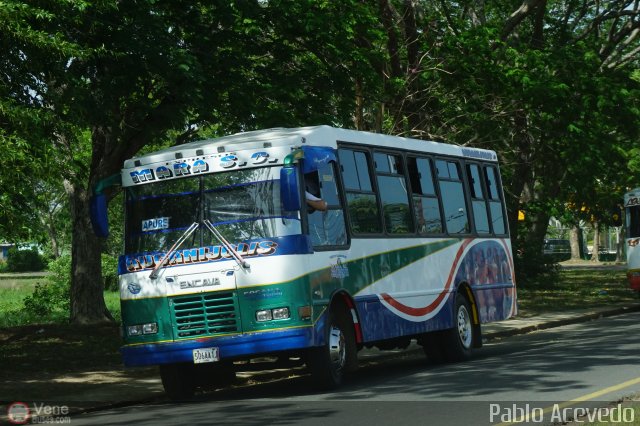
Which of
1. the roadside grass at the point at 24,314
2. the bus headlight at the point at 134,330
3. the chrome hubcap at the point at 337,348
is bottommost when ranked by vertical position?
the chrome hubcap at the point at 337,348

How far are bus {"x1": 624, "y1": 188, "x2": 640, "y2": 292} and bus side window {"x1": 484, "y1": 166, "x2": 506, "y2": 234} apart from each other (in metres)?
12.3

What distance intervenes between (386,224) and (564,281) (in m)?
30.2

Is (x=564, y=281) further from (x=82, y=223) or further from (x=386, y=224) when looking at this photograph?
(x=386, y=224)

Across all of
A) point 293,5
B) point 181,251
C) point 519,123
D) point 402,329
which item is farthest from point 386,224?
point 519,123

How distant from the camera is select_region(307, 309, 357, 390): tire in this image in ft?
45.7

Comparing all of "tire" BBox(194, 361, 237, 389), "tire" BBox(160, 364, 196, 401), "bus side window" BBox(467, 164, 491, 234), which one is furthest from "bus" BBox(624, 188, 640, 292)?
"tire" BBox(160, 364, 196, 401)

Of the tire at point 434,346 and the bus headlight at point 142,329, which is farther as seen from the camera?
the tire at point 434,346

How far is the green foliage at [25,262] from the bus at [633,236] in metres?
73.2

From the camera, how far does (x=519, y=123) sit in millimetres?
29172

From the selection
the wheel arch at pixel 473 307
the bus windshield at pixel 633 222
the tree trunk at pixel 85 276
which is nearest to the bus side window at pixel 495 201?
the wheel arch at pixel 473 307

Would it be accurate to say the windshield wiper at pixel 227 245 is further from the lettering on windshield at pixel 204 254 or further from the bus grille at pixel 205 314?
the bus grille at pixel 205 314

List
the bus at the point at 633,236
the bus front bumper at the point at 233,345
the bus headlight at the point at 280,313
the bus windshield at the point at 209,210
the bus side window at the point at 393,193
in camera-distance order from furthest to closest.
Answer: the bus at the point at 633,236
the bus side window at the point at 393,193
the bus windshield at the point at 209,210
the bus headlight at the point at 280,313
the bus front bumper at the point at 233,345

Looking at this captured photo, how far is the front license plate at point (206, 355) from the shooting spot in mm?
13625

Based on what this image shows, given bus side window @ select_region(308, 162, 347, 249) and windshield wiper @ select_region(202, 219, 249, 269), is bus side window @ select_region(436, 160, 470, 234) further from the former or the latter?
windshield wiper @ select_region(202, 219, 249, 269)
